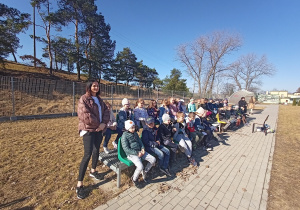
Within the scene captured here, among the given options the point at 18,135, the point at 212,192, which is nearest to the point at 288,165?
the point at 212,192

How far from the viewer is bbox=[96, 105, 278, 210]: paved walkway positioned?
2329 mm

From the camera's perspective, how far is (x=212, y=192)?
2.65 m

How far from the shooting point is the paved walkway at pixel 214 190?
2.33 meters

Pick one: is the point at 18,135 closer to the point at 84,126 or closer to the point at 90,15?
the point at 84,126

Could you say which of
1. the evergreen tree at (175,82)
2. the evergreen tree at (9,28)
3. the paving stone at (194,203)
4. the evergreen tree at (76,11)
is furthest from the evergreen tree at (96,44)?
the paving stone at (194,203)

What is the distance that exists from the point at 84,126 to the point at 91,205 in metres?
1.18

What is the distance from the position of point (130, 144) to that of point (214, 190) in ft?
5.77

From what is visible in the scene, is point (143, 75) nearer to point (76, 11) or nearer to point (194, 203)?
point (76, 11)

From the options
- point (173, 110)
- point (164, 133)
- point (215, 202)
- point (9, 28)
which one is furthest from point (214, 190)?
point (9, 28)

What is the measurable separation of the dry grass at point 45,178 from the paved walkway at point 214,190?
363 mm

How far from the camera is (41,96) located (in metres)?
11.1

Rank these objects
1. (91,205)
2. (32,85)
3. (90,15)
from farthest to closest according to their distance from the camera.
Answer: (90,15), (32,85), (91,205)

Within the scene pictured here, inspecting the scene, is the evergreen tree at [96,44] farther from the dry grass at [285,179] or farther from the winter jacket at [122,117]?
the dry grass at [285,179]

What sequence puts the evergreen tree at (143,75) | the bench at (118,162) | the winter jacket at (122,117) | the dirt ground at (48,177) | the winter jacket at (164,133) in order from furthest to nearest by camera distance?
the evergreen tree at (143,75) < the winter jacket at (122,117) < the winter jacket at (164,133) < the bench at (118,162) < the dirt ground at (48,177)
